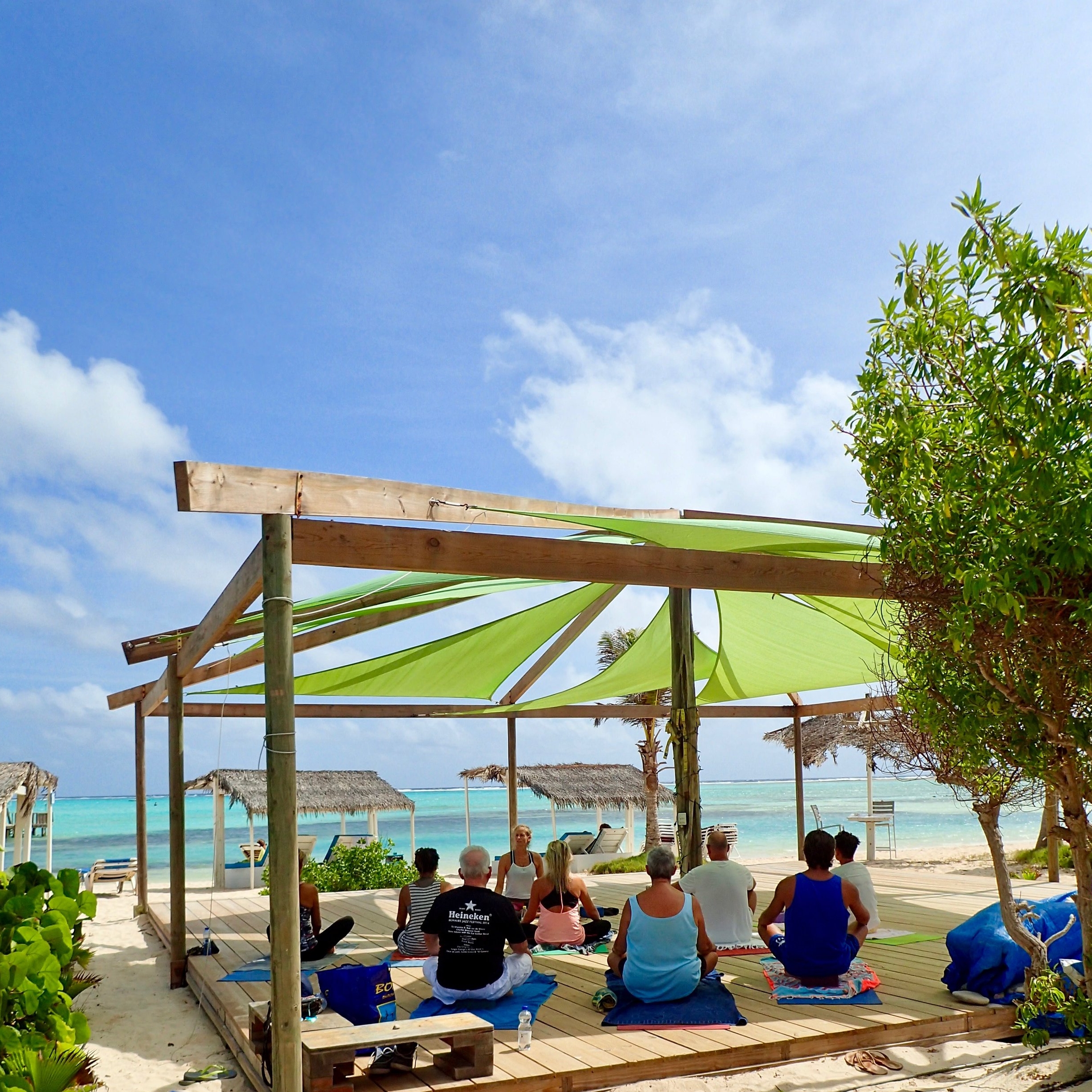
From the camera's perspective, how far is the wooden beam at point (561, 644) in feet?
27.6

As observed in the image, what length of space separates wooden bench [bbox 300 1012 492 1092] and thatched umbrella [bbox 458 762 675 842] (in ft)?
44.0

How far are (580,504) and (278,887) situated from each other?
107 inches

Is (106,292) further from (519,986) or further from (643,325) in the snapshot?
(519,986)

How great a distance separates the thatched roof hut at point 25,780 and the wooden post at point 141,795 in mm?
2782

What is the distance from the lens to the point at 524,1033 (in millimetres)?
4355

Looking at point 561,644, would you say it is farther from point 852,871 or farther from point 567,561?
point 567,561

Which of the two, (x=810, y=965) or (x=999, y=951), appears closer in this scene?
(x=999, y=951)

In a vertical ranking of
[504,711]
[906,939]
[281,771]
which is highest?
[281,771]

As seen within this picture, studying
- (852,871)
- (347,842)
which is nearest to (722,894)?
(852,871)

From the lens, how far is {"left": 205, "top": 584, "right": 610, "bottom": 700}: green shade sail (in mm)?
8484

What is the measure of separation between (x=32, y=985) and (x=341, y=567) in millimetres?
2081

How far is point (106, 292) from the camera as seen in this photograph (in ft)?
53.4

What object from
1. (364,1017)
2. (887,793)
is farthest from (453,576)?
(887,793)

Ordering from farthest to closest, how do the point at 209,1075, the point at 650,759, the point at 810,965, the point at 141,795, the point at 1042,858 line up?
the point at 650,759, the point at 1042,858, the point at 141,795, the point at 810,965, the point at 209,1075
